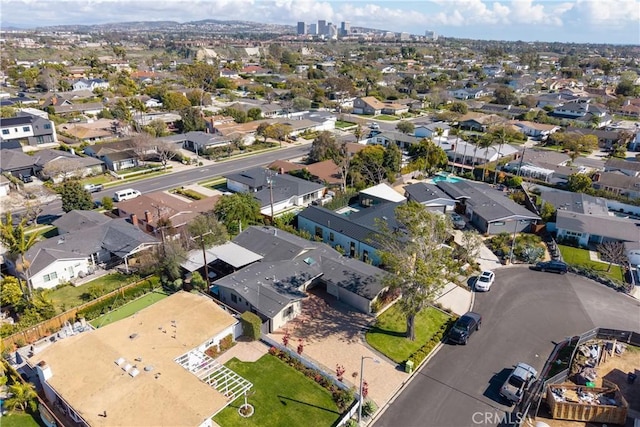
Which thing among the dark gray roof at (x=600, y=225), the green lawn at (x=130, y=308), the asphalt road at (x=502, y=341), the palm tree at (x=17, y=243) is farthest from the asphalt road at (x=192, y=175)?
the asphalt road at (x=502, y=341)

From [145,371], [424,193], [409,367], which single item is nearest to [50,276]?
[145,371]

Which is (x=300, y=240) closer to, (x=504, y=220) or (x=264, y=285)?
(x=264, y=285)

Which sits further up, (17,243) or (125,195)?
(17,243)

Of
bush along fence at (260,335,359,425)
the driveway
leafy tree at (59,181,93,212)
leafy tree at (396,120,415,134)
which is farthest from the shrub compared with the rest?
leafy tree at (396,120,415,134)

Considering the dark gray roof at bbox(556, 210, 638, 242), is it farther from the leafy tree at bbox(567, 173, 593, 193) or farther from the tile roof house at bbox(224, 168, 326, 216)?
the tile roof house at bbox(224, 168, 326, 216)

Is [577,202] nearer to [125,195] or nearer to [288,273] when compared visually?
[288,273]

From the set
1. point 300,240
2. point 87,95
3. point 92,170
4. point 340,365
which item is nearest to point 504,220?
point 300,240

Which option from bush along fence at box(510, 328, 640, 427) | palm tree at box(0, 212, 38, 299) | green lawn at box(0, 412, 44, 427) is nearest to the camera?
green lawn at box(0, 412, 44, 427)
